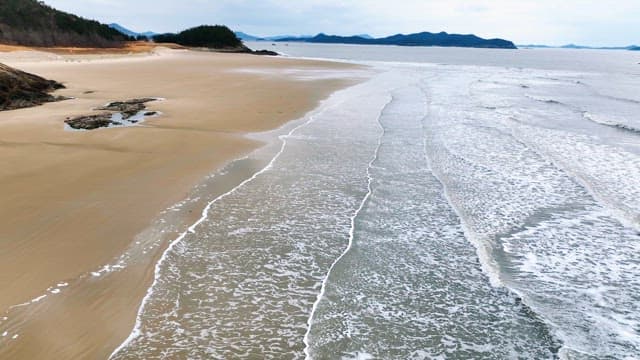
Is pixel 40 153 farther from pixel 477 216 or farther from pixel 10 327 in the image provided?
pixel 477 216

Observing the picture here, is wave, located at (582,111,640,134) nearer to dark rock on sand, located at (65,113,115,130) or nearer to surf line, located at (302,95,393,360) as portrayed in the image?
surf line, located at (302,95,393,360)

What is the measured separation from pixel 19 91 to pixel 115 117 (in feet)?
18.3

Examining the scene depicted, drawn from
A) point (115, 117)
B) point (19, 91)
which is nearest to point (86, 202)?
point (115, 117)

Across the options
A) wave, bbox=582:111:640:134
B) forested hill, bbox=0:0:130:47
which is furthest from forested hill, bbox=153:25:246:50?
wave, bbox=582:111:640:134

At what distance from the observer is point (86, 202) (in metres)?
7.57

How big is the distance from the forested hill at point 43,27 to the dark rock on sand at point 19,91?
45.8 m

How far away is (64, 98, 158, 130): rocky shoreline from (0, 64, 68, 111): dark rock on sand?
273 cm

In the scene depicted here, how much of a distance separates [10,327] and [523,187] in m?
8.75

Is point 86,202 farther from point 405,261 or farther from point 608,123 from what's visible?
point 608,123

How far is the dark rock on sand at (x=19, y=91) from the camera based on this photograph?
16.9 meters

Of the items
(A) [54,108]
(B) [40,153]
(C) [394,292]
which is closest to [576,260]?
(C) [394,292]

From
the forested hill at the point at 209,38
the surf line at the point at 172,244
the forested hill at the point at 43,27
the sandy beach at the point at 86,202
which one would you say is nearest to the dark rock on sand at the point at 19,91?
the sandy beach at the point at 86,202

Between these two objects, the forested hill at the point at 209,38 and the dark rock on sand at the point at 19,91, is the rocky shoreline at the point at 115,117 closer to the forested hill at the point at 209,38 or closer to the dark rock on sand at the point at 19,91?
the dark rock on sand at the point at 19,91

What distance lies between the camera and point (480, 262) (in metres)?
6.20
